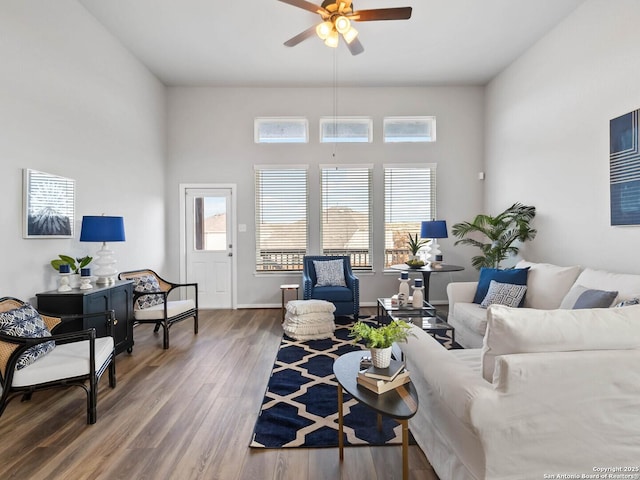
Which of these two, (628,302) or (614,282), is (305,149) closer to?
(614,282)

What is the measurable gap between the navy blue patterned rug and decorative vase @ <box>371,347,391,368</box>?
2.21 feet

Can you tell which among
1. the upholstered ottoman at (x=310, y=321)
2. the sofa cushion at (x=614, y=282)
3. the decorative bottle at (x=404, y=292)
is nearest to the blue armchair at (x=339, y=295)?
the upholstered ottoman at (x=310, y=321)

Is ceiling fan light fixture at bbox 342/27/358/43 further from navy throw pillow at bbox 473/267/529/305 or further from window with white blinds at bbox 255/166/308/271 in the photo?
navy throw pillow at bbox 473/267/529/305

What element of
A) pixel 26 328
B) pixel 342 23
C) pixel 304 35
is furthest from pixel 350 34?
pixel 26 328

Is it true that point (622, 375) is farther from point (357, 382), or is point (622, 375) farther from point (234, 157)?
point (234, 157)

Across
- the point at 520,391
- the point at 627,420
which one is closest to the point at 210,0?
the point at 520,391

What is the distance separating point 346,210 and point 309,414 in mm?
3747

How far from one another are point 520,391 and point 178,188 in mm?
5508

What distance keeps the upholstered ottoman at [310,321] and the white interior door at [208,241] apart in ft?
6.28

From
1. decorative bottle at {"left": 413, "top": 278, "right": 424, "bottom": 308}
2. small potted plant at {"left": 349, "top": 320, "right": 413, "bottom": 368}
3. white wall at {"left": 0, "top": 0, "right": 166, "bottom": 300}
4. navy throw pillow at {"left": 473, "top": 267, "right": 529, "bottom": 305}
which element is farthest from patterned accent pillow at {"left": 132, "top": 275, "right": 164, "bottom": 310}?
navy throw pillow at {"left": 473, "top": 267, "right": 529, "bottom": 305}

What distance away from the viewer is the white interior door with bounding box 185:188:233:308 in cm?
560

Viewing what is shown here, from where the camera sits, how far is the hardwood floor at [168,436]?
183 centimetres

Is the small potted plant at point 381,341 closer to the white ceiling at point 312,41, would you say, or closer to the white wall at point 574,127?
the white wall at point 574,127

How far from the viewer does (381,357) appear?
1745 millimetres
